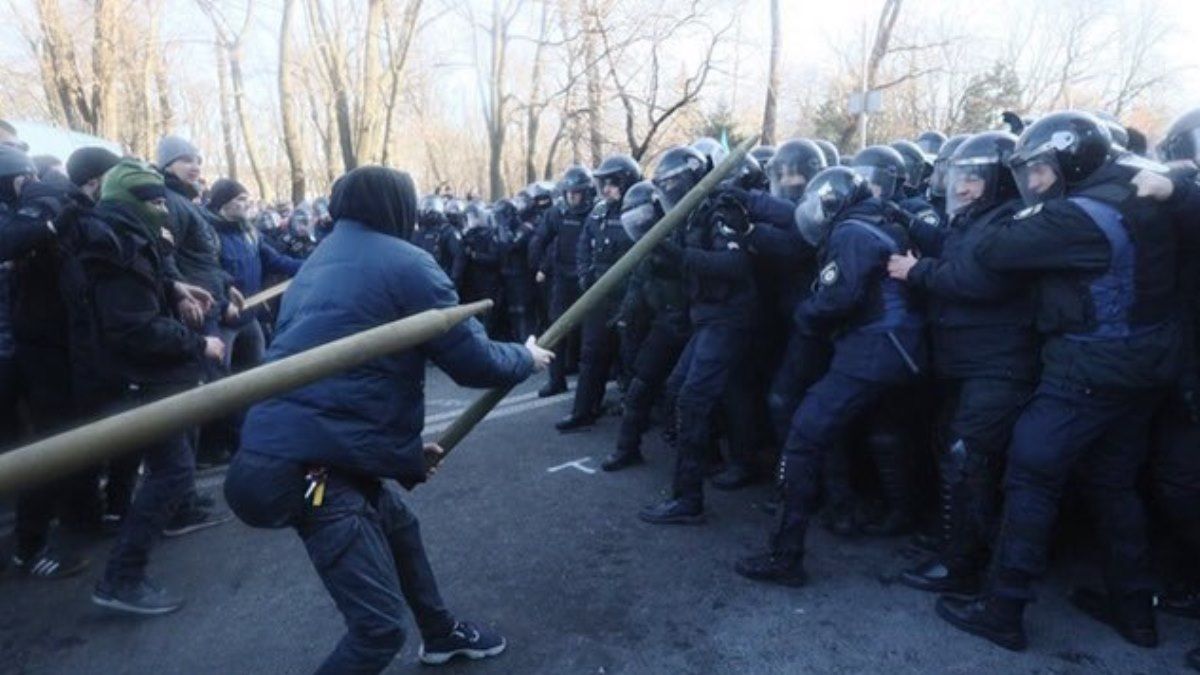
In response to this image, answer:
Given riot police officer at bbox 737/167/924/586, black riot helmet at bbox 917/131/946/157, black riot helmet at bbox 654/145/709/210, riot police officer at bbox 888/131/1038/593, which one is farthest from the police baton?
black riot helmet at bbox 917/131/946/157

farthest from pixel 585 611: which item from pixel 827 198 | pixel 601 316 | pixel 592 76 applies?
pixel 592 76

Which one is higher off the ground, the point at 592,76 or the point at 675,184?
the point at 592,76

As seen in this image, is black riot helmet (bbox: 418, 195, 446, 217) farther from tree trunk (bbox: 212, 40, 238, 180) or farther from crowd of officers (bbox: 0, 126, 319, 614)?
tree trunk (bbox: 212, 40, 238, 180)

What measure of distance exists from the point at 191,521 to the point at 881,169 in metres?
4.62

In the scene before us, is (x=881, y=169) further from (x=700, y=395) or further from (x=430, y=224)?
(x=430, y=224)


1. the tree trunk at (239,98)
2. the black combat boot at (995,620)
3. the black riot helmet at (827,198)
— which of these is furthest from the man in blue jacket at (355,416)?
the tree trunk at (239,98)

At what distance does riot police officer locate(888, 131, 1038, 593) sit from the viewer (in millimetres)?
3479

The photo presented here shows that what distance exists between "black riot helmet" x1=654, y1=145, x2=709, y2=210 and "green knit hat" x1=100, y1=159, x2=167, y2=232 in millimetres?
2802

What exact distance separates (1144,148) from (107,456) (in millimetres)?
5365

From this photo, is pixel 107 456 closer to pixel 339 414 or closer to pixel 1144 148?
pixel 339 414

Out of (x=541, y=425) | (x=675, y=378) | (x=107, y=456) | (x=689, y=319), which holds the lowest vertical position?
(x=541, y=425)

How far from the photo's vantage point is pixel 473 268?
10430 mm

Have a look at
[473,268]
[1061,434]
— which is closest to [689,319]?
[1061,434]

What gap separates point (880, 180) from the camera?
4508 millimetres
